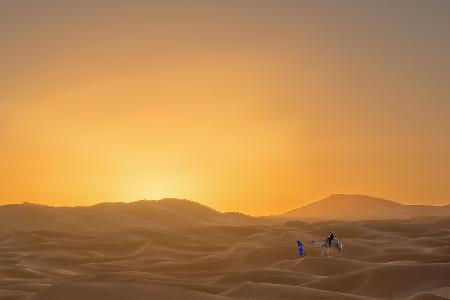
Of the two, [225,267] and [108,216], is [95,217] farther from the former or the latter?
[225,267]

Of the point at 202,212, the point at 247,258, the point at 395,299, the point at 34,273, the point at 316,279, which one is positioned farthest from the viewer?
the point at 202,212

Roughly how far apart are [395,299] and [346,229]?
16599 mm

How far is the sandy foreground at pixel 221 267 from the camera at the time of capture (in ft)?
23.0

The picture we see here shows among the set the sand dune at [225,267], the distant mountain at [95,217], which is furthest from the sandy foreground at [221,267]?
the distant mountain at [95,217]

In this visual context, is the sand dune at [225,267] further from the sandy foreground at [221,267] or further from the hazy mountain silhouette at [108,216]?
the hazy mountain silhouette at [108,216]

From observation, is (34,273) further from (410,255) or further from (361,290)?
(410,255)

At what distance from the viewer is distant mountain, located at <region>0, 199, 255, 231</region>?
41781mm

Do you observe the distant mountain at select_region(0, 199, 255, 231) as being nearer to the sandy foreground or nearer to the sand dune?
the sandy foreground

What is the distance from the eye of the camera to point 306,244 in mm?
18594

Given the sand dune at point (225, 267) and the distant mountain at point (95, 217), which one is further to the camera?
the distant mountain at point (95, 217)

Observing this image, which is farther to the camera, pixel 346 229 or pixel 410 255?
pixel 346 229

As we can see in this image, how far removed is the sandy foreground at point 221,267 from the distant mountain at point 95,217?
1680 cm

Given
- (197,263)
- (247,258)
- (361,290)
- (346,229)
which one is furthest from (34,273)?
(346,229)

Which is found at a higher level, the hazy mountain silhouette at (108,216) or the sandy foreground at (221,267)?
the hazy mountain silhouette at (108,216)
